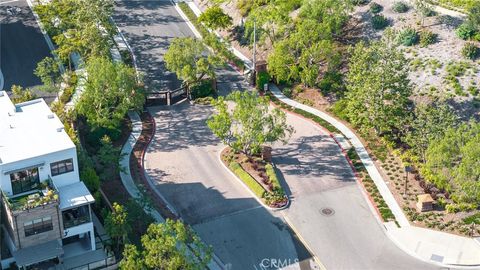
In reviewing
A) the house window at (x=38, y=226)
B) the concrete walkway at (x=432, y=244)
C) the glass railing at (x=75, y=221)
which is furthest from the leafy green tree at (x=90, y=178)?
the concrete walkway at (x=432, y=244)

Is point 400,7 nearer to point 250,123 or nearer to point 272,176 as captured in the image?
point 250,123

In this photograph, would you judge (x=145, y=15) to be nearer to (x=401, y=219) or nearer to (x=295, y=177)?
(x=295, y=177)

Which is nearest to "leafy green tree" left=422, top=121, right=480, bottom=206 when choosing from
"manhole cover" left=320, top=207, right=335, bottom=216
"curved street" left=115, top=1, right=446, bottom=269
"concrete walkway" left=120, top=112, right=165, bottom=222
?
"curved street" left=115, top=1, right=446, bottom=269

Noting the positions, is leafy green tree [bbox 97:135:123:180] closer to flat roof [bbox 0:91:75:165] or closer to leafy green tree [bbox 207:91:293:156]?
flat roof [bbox 0:91:75:165]

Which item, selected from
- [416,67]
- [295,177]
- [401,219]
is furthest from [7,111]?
[416,67]

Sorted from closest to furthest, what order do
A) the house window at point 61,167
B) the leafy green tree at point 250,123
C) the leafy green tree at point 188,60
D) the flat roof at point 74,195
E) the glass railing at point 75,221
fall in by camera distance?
the flat roof at point 74,195
the glass railing at point 75,221
the house window at point 61,167
the leafy green tree at point 250,123
the leafy green tree at point 188,60

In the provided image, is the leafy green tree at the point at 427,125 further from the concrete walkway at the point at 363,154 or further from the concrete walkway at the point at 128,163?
the concrete walkway at the point at 128,163

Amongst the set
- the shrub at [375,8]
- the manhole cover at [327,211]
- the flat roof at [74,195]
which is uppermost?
the shrub at [375,8]
